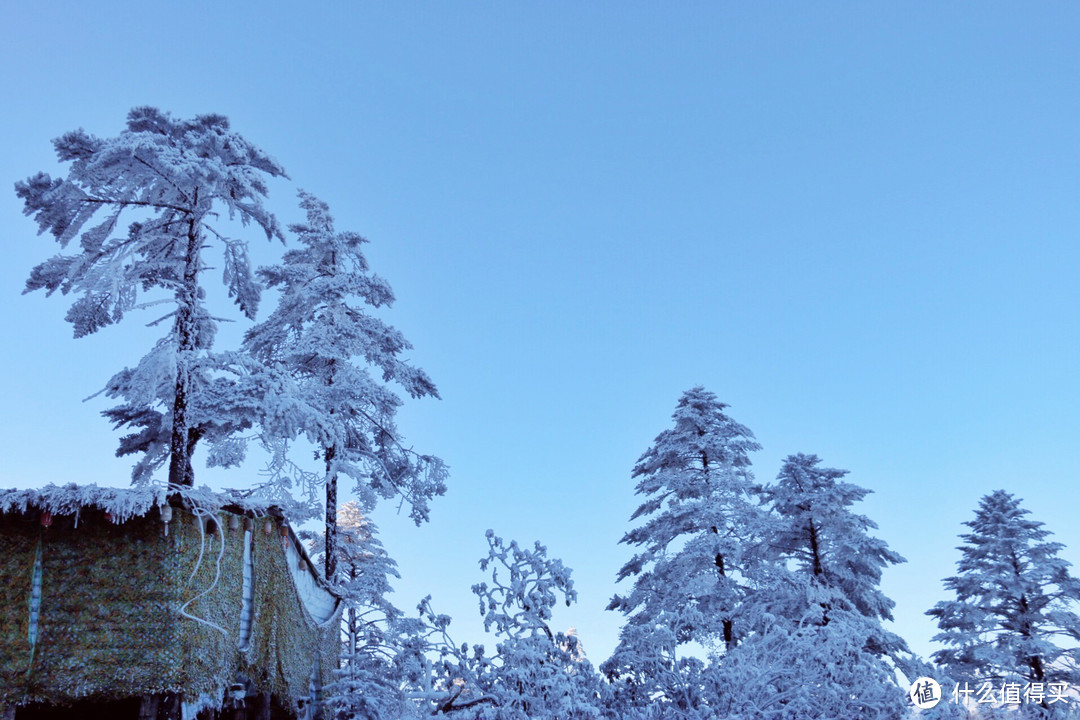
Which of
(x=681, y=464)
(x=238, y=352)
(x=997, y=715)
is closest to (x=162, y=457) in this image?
(x=238, y=352)

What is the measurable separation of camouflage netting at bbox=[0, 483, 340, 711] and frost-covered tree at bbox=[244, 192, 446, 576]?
8.00 m

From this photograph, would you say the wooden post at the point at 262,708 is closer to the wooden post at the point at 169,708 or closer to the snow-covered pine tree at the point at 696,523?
the wooden post at the point at 169,708

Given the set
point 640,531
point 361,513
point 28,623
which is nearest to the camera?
point 28,623

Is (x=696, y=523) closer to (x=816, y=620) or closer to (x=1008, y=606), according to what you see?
(x=816, y=620)

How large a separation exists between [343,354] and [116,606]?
10.3 m

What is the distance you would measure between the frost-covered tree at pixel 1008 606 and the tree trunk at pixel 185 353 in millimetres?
21570

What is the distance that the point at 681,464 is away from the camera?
24.5 meters

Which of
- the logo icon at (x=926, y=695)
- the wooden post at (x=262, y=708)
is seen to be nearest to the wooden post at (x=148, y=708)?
the wooden post at (x=262, y=708)

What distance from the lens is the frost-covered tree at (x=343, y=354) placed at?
20812 mm

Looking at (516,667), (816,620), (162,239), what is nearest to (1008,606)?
(816,620)

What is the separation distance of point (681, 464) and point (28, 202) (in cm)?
1811

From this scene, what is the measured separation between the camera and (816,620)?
1853 centimetres

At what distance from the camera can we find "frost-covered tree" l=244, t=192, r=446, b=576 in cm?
2081

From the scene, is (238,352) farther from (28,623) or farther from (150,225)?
(28,623)
